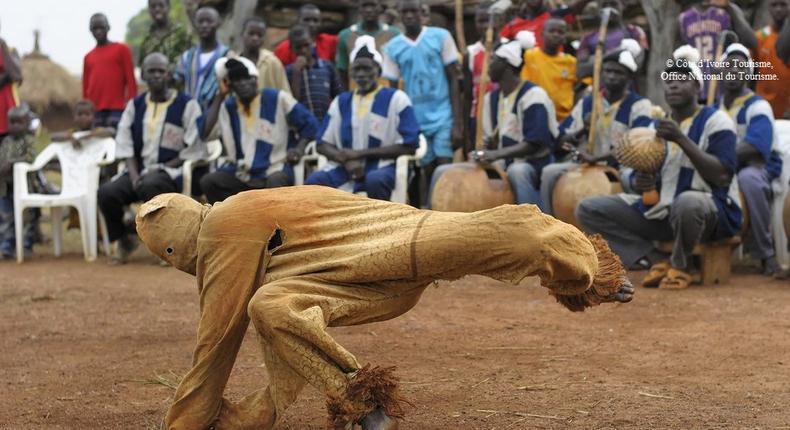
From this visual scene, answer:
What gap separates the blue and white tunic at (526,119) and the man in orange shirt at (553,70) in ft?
2.05

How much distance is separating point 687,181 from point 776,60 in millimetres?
2268

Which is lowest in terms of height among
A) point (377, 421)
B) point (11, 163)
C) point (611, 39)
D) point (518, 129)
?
point (11, 163)

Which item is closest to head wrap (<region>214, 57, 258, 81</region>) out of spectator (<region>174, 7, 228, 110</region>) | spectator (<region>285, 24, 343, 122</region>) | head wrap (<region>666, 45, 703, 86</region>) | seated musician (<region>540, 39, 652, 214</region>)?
spectator (<region>174, 7, 228, 110</region>)

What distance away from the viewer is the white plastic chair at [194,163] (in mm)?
10438


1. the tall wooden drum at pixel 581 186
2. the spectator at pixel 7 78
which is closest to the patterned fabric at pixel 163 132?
the spectator at pixel 7 78

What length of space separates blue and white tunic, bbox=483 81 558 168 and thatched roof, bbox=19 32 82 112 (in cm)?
1444

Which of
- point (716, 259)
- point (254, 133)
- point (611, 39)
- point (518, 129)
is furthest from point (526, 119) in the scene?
point (254, 133)

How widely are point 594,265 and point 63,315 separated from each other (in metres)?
4.84

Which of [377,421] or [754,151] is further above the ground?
[754,151]

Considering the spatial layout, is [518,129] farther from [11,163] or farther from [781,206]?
[11,163]

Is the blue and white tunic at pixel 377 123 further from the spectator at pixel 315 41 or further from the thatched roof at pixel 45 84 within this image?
the thatched roof at pixel 45 84

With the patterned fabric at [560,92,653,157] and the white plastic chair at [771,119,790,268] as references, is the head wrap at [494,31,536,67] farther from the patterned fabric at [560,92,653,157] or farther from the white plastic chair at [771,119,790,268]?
the white plastic chair at [771,119,790,268]

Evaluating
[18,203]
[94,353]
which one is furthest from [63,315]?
[18,203]

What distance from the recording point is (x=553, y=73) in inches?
412
